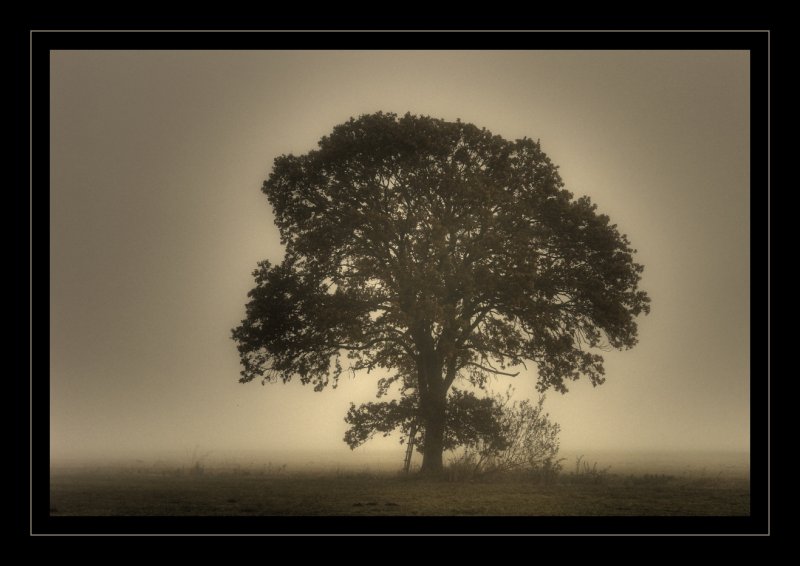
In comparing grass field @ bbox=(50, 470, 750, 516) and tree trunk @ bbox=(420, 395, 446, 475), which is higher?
tree trunk @ bbox=(420, 395, 446, 475)

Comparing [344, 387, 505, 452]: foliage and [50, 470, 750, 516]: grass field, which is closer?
[50, 470, 750, 516]: grass field

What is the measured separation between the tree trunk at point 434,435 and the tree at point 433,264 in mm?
51

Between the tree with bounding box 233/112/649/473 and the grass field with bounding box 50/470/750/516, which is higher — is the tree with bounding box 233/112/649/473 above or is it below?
above

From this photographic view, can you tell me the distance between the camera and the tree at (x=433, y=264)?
105 ft

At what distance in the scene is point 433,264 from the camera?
3152cm

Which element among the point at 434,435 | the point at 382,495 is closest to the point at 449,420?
the point at 434,435

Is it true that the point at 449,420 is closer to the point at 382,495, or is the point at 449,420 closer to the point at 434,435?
the point at 434,435

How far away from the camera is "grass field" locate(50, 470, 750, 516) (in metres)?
24.0

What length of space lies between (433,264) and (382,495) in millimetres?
8450

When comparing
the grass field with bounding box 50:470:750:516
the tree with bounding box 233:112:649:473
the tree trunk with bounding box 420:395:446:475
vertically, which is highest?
the tree with bounding box 233:112:649:473

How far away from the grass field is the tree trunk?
835mm

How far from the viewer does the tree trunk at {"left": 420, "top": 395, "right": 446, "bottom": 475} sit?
3259 centimetres
